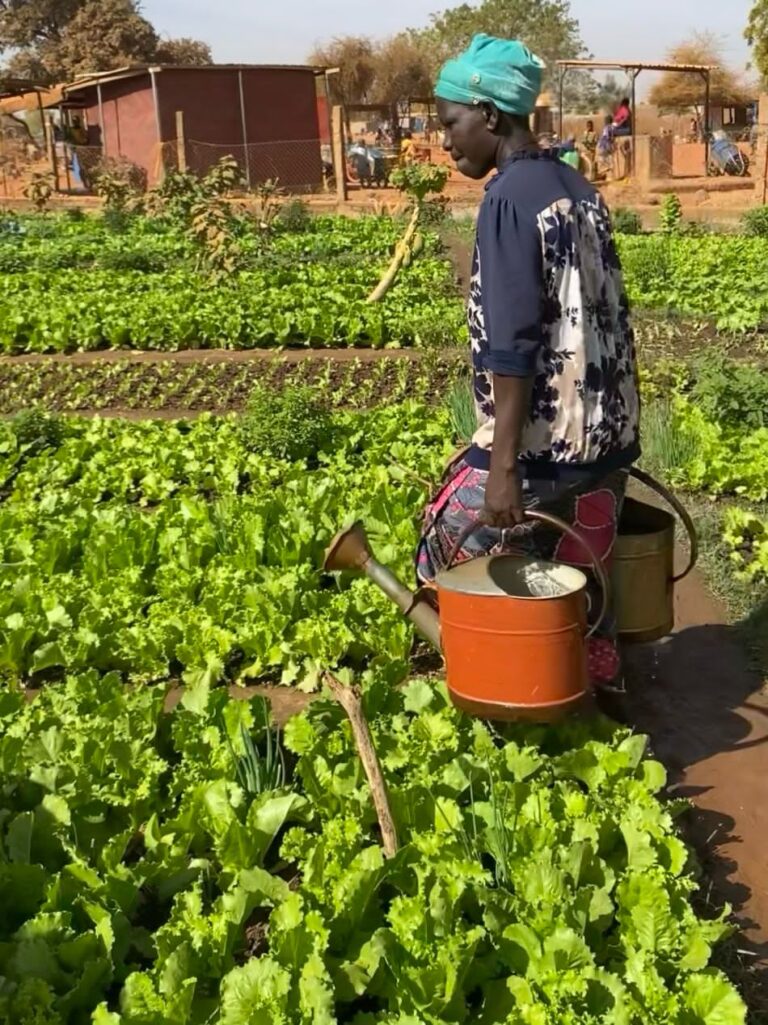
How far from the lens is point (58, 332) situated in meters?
11.0

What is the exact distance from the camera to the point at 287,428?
258 inches

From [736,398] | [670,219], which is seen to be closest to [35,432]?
[736,398]

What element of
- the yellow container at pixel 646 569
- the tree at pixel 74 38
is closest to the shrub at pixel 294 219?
the yellow container at pixel 646 569

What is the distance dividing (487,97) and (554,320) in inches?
23.1

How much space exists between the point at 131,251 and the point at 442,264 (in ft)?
15.6

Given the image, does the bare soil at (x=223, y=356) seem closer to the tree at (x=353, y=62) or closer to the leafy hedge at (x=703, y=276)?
the leafy hedge at (x=703, y=276)

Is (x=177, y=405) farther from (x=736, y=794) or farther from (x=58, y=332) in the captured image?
(x=736, y=794)

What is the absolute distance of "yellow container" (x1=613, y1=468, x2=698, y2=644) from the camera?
332 cm

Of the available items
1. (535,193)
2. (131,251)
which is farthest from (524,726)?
(131,251)

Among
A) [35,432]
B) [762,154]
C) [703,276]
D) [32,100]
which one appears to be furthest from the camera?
[32,100]

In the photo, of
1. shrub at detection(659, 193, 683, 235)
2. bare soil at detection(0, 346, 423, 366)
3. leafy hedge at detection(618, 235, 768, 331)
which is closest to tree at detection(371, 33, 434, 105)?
shrub at detection(659, 193, 683, 235)

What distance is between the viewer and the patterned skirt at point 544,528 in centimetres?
Result: 303

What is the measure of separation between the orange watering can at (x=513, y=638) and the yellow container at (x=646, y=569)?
398mm

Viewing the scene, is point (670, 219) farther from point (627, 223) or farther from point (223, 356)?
point (223, 356)
